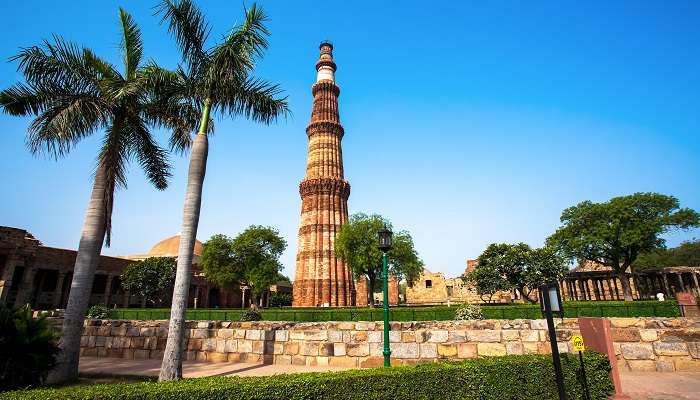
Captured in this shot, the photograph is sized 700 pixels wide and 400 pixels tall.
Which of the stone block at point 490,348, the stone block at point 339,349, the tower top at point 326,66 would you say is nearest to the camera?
the stone block at point 490,348

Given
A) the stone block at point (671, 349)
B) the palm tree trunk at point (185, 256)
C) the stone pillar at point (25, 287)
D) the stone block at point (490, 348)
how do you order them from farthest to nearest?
1. the stone pillar at point (25, 287)
2. the stone block at point (490, 348)
3. the stone block at point (671, 349)
4. the palm tree trunk at point (185, 256)

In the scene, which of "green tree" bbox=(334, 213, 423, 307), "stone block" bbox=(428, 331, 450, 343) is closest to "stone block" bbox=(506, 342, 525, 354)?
"stone block" bbox=(428, 331, 450, 343)

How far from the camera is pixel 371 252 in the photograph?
33531mm

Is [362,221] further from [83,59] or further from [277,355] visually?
[83,59]

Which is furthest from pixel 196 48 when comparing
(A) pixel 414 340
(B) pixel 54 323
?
(B) pixel 54 323

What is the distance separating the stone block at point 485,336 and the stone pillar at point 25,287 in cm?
3981

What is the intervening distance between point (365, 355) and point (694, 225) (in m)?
44.0

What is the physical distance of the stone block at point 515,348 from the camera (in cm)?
1095

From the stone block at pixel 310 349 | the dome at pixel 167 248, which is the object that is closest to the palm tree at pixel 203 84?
the stone block at pixel 310 349

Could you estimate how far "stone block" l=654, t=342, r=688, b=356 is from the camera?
10.4 m

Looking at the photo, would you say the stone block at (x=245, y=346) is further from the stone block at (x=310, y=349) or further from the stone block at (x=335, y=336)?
the stone block at (x=335, y=336)

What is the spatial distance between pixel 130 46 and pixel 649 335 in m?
18.5

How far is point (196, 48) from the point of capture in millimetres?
10828

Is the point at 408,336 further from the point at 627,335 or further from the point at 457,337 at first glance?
the point at 627,335
